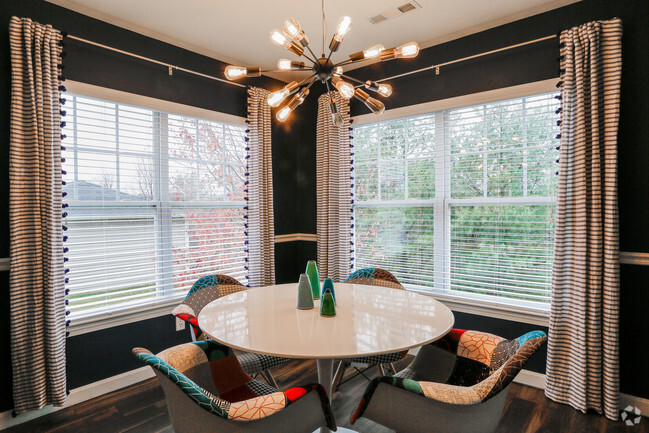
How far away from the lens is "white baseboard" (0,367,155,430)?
2221 mm

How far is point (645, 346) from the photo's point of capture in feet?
7.45

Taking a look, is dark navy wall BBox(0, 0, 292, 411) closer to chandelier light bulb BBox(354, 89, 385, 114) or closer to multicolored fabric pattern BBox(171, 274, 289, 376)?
multicolored fabric pattern BBox(171, 274, 289, 376)

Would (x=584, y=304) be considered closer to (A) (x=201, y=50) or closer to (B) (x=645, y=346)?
(B) (x=645, y=346)

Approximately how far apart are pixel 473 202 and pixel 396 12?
153cm

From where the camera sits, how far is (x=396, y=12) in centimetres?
259

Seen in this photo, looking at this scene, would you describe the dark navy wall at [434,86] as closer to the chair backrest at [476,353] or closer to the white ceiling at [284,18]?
the white ceiling at [284,18]

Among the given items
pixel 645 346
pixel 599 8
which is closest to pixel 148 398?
pixel 645 346

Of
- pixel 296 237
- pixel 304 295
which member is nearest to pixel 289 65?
pixel 304 295

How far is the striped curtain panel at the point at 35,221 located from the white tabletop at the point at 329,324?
3.67 feet

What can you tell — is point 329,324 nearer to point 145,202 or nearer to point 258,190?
point 145,202

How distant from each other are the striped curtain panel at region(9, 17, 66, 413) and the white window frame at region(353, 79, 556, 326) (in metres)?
2.56

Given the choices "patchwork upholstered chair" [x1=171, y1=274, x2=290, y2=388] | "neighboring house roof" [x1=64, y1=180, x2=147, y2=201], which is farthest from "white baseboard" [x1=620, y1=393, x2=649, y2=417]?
"neighboring house roof" [x1=64, y1=180, x2=147, y2=201]

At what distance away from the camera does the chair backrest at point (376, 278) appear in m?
2.60

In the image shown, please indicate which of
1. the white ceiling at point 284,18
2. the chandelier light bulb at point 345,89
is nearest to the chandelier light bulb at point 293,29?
the chandelier light bulb at point 345,89
